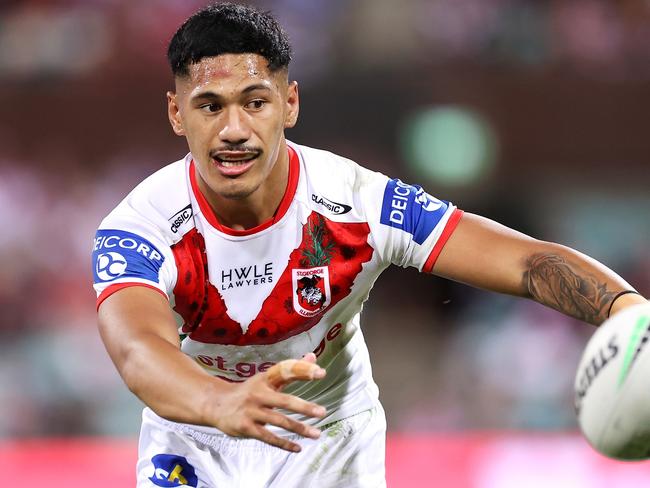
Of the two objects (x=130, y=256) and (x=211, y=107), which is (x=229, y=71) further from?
(x=130, y=256)

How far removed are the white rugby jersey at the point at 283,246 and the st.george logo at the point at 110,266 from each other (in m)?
0.12

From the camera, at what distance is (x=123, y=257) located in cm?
350

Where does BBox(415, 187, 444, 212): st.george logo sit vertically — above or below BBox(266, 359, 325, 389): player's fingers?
above

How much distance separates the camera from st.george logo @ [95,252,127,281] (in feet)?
11.3

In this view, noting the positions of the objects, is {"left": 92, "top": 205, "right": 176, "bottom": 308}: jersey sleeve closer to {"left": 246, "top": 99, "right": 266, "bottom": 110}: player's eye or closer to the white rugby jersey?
the white rugby jersey

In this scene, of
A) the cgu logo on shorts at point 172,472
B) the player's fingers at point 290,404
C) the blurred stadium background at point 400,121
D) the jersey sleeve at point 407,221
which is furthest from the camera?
the blurred stadium background at point 400,121

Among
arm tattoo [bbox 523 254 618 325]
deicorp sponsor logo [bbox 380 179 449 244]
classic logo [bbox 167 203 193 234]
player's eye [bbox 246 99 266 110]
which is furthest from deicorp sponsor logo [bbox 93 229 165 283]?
arm tattoo [bbox 523 254 618 325]

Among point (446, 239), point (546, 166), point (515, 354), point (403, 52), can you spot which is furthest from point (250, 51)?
point (546, 166)

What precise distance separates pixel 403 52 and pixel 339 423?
23.8 feet

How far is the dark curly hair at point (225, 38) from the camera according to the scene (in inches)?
141

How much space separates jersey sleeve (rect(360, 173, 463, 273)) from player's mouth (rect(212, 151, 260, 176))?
0.45 meters

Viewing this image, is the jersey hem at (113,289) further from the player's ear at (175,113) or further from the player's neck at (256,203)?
the player's ear at (175,113)

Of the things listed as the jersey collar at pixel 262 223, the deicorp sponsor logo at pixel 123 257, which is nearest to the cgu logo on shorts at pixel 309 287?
the jersey collar at pixel 262 223

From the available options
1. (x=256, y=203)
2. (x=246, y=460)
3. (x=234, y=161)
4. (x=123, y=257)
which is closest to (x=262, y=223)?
(x=256, y=203)
